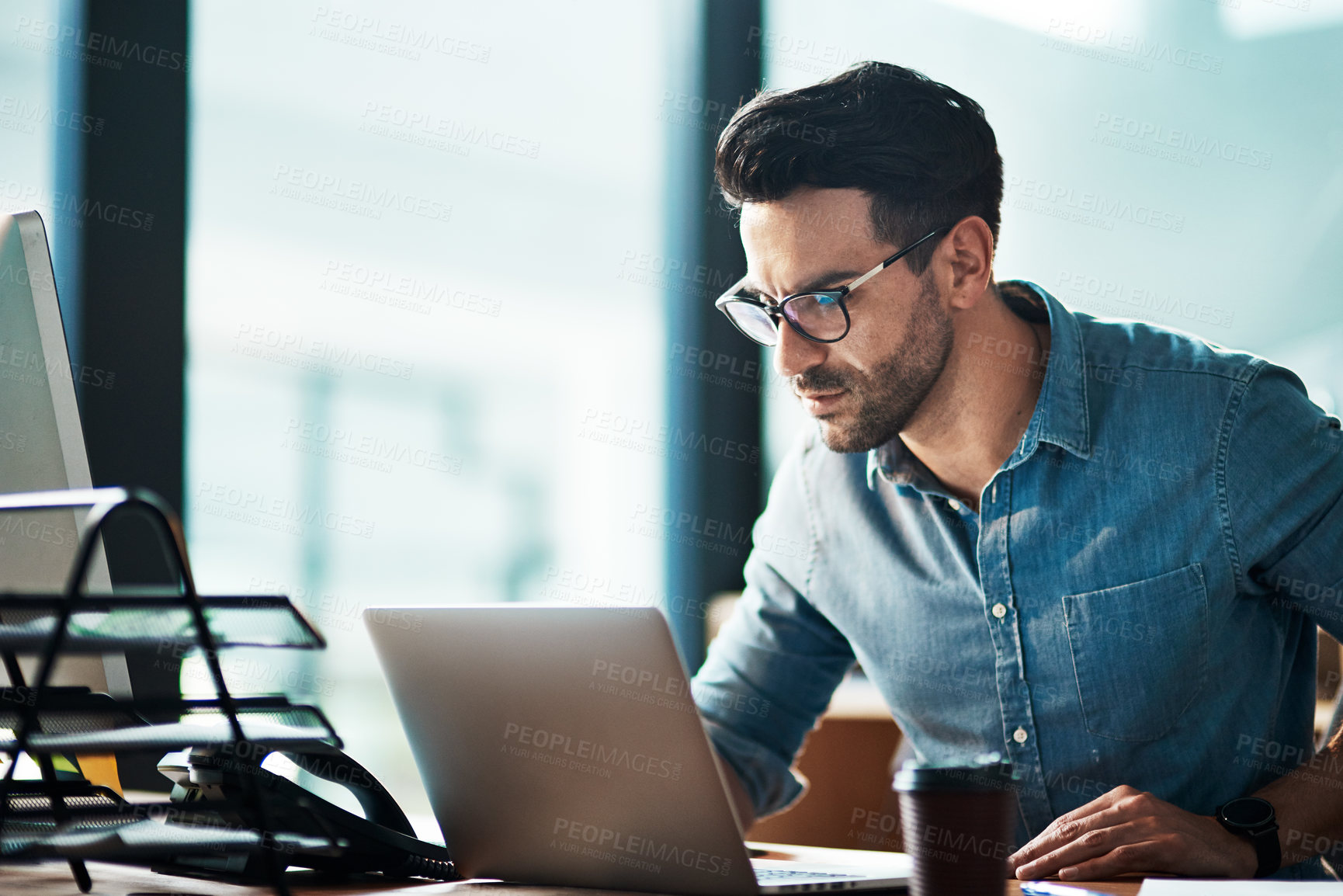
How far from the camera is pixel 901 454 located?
1501mm

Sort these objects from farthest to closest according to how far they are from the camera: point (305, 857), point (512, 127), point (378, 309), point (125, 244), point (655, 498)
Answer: point (655, 498) < point (512, 127) < point (378, 309) < point (125, 244) < point (305, 857)

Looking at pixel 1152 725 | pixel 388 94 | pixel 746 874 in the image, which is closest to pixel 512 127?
pixel 388 94

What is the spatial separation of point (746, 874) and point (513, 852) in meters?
0.23

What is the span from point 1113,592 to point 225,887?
3.19 feet

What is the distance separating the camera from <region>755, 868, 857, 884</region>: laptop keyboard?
33.6 inches

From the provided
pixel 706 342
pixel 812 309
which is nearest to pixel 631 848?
pixel 812 309

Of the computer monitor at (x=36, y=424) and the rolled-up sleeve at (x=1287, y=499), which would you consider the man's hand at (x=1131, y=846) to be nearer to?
the rolled-up sleeve at (x=1287, y=499)

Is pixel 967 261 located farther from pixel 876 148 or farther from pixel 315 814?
pixel 315 814

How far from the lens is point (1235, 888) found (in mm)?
788

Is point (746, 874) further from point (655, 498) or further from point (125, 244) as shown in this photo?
point (655, 498)

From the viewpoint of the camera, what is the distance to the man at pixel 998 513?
1284 mm

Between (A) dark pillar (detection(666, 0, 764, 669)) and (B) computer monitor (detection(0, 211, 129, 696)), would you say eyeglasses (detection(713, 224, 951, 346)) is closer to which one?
(B) computer monitor (detection(0, 211, 129, 696))

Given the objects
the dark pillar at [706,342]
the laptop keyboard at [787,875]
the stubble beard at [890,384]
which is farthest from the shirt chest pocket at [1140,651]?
the dark pillar at [706,342]

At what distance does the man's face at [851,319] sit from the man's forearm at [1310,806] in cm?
58
